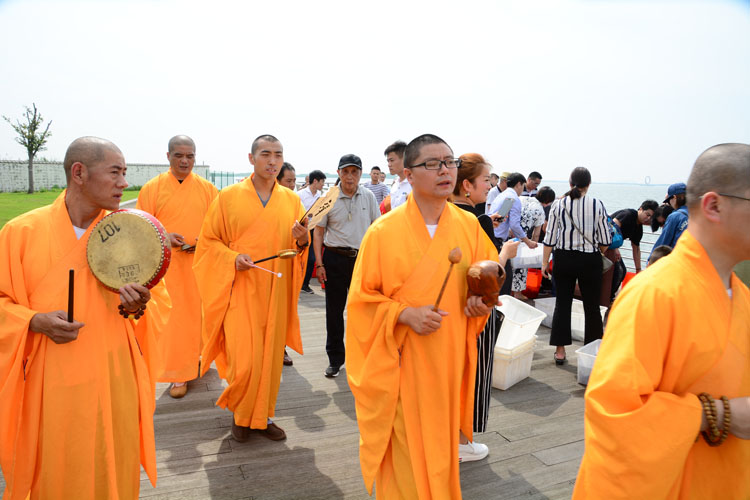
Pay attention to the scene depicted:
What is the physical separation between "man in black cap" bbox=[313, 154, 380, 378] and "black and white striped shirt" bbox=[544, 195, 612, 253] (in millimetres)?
1956

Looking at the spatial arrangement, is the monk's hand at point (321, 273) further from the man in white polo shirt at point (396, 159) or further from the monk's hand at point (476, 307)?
the monk's hand at point (476, 307)

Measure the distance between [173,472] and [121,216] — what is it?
191 centimetres

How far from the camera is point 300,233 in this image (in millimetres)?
3713

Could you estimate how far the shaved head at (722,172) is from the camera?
1.44 metres

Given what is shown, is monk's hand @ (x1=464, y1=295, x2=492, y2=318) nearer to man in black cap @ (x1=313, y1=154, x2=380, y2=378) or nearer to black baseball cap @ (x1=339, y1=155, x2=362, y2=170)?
man in black cap @ (x1=313, y1=154, x2=380, y2=378)

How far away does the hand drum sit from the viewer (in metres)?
2.32

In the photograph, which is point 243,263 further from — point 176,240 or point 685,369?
point 685,369

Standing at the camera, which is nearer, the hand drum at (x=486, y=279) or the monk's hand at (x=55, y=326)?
the monk's hand at (x=55, y=326)

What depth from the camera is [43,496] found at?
82.7 inches

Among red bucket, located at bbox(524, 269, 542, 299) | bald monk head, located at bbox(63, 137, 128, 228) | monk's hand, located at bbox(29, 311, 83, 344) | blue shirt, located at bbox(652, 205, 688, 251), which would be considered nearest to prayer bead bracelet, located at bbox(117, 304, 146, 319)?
monk's hand, located at bbox(29, 311, 83, 344)

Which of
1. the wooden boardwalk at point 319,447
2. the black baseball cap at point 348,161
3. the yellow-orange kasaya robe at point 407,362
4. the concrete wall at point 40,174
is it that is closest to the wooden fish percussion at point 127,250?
the yellow-orange kasaya robe at point 407,362

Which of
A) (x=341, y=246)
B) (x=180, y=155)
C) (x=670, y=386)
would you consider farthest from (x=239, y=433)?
(x=670, y=386)

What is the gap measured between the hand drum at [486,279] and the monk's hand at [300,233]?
5.51 ft

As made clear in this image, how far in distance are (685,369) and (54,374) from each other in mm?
2437
